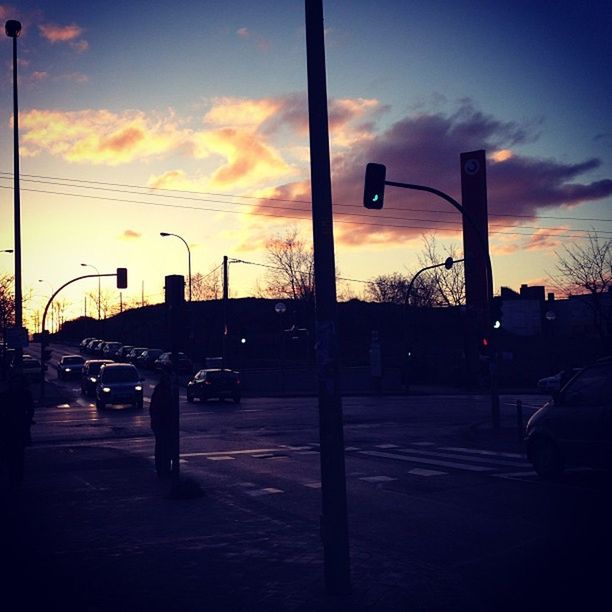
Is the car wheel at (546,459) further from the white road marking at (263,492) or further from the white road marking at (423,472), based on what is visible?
the white road marking at (263,492)

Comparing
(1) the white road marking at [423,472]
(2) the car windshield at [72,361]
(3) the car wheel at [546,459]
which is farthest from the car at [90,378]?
(3) the car wheel at [546,459]

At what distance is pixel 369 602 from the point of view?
6.50 metres

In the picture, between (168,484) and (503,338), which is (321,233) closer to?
(168,484)

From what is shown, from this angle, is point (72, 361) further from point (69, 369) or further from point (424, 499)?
point (424, 499)

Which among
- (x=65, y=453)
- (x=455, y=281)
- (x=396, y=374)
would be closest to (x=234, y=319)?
(x=455, y=281)

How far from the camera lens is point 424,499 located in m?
11.7

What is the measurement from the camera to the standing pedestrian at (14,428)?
1329 cm

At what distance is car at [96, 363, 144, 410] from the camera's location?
3506 cm

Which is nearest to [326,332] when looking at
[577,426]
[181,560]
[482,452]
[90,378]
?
[181,560]

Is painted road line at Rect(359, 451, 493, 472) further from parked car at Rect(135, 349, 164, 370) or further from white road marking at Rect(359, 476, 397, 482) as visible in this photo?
parked car at Rect(135, 349, 164, 370)

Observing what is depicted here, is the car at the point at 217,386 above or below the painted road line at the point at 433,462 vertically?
above

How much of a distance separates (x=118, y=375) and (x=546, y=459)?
85.7 ft

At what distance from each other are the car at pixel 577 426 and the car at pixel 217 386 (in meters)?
26.9

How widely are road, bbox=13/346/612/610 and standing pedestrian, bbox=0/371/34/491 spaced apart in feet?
3.67
